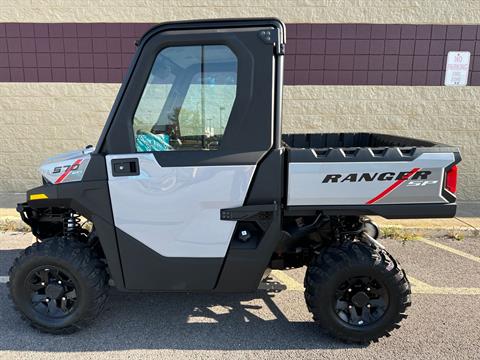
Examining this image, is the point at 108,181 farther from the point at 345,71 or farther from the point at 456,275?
the point at 345,71

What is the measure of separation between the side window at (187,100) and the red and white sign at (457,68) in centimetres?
568

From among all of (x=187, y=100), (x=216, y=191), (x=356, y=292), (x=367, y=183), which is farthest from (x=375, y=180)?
(x=187, y=100)

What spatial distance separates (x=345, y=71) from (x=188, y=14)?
294 cm

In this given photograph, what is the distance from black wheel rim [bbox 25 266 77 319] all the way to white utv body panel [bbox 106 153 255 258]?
2.14 ft

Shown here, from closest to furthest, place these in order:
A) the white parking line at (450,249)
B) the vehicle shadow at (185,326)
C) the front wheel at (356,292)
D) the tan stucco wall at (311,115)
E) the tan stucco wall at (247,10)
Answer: the front wheel at (356,292) → the vehicle shadow at (185,326) → the white parking line at (450,249) → the tan stucco wall at (247,10) → the tan stucco wall at (311,115)

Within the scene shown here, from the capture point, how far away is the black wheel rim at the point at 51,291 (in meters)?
2.79

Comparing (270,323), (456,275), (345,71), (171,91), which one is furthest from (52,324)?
(345,71)

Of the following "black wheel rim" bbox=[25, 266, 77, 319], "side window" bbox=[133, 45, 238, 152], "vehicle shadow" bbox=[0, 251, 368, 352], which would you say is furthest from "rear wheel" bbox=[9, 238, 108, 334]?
"side window" bbox=[133, 45, 238, 152]

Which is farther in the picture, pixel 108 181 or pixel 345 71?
pixel 345 71

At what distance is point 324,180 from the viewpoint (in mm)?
2557

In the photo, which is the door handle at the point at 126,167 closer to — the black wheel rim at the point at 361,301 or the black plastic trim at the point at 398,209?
the black plastic trim at the point at 398,209

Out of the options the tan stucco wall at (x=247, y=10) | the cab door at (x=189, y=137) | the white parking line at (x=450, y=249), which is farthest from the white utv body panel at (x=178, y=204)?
the tan stucco wall at (x=247, y=10)

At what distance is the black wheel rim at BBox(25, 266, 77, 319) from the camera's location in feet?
9.16

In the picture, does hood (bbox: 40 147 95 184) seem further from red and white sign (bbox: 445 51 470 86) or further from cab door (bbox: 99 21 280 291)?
red and white sign (bbox: 445 51 470 86)
